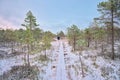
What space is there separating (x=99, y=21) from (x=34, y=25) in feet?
78.8

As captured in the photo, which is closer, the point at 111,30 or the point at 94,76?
the point at 94,76

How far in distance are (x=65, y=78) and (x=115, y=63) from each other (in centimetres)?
1354

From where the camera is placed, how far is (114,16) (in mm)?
32094

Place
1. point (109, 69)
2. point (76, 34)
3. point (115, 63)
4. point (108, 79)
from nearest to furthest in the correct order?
point (108, 79) → point (109, 69) → point (115, 63) → point (76, 34)

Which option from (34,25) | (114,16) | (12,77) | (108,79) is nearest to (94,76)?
(108,79)

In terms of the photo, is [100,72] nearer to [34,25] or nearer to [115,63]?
[115,63]

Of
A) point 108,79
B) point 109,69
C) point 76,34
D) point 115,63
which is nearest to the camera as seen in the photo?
point 108,79

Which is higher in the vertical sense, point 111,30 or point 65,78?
point 111,30

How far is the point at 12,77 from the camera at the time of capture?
2408 cm

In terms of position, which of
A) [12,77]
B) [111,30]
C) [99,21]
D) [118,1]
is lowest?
[12,77]

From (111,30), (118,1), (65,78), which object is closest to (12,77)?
(65,78)

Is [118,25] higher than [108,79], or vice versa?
[118,25]

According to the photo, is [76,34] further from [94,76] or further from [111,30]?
[94,76]

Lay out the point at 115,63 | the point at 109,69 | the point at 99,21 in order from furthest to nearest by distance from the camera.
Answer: the point at 99,21
the point at 115,63
the point at 109,69
